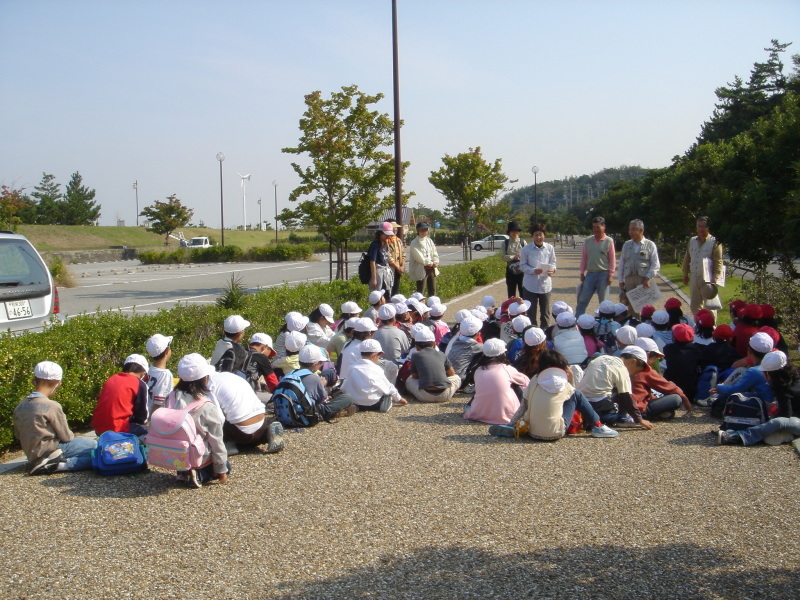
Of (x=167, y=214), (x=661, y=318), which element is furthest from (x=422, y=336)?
(x=167, y=214)

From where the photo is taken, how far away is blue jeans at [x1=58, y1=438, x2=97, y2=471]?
604cm

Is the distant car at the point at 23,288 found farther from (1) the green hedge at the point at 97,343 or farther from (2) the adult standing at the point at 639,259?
(2) the adult standing at the point at 639,259

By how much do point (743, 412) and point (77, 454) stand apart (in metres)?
5.66

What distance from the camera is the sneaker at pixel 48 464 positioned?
5.92m

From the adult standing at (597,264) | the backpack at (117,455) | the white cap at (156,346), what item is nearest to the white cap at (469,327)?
the adult standing at (597,264)

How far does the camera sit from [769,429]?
653 centimetres

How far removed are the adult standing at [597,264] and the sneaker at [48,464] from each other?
7.72 metres

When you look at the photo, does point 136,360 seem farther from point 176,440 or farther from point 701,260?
point 701,260

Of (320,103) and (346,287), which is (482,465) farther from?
(320,103)

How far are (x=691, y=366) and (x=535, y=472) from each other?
2.97 m

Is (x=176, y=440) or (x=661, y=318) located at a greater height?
(x=661, y=318)

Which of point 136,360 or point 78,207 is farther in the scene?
point 78,207

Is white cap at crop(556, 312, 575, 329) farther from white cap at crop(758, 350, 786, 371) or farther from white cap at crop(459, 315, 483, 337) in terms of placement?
white cap at crop(758, 350, 786, 371)

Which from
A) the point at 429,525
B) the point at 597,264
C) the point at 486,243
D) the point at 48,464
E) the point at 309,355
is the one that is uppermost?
the point at 486,243
